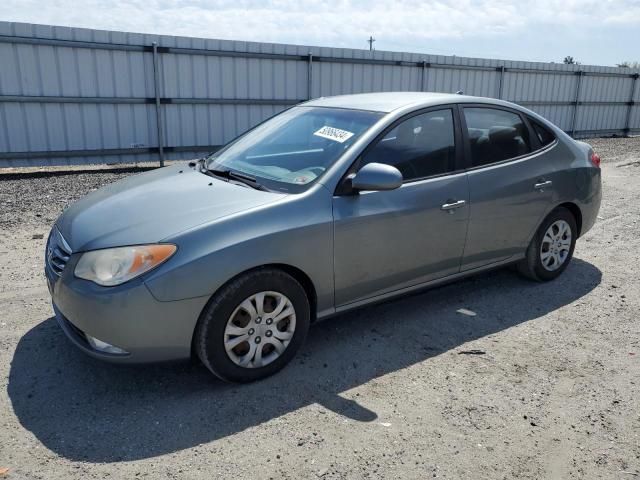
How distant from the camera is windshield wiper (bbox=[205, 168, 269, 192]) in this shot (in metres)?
3.52

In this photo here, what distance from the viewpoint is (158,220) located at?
3.12m

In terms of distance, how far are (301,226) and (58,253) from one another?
1.43m

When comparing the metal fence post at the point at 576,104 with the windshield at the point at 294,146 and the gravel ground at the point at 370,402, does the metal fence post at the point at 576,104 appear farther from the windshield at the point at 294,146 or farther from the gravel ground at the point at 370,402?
the windshield at the point at 294,146

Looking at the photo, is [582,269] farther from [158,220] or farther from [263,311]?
[158,220]

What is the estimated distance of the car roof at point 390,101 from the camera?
399 centimetres

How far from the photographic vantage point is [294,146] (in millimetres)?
3957

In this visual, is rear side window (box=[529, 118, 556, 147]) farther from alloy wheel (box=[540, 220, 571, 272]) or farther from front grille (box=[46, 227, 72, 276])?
front grille (box=[46, 227, 72, 276])

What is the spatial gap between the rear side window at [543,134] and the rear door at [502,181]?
0.03 metres

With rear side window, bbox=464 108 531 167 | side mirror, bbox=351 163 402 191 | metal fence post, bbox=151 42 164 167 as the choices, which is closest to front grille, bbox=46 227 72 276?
side mirror, bbox=351 163 402 191

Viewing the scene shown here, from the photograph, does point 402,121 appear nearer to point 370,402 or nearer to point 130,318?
point 370,402

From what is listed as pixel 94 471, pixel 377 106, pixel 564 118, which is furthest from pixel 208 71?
pixel 564 118

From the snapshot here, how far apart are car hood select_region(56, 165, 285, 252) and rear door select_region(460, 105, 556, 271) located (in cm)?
167

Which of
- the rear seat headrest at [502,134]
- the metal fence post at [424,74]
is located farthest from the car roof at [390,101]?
the metal fence post at [424,74]

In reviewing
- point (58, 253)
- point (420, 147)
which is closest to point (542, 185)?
point (420, 147)
